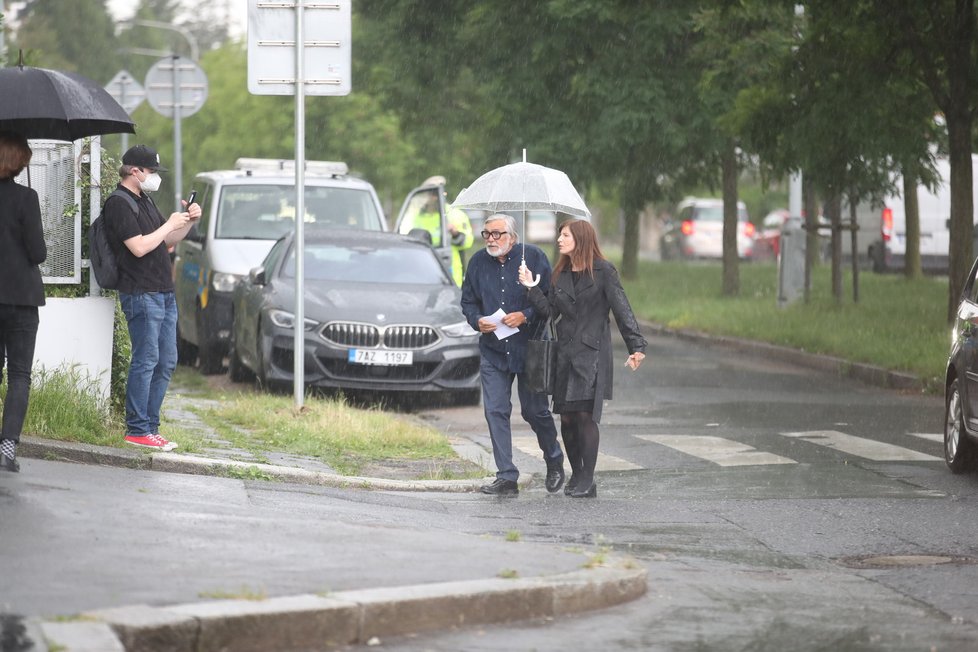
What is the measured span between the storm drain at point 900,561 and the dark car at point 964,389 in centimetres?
268

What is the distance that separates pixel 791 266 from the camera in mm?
27156

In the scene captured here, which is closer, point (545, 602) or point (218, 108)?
point (545, 602)

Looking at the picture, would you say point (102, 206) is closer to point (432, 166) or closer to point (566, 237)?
point (566, 237)

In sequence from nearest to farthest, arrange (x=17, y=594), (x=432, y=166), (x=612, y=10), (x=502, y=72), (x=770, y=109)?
(x=17, y=594) < (x=770, y=109) < (x=612, y=10) < (x=502, y=72) < (x=432, y=166)

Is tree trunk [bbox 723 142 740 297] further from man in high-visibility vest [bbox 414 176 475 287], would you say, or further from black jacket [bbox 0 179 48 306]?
black jacket [bbox 0 179 48 306]

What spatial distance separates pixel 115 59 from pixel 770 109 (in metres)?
81.9

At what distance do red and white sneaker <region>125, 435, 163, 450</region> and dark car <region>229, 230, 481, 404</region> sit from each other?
4488mm

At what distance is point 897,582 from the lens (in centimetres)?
776

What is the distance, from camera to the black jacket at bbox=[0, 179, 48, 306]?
905 centimetres

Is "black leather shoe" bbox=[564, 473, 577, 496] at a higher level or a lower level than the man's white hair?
lower

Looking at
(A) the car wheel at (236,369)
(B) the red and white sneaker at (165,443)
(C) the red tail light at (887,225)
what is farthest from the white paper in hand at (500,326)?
(C) the red tail light at (887,225)

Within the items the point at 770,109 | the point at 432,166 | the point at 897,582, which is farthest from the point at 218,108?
the point at 897,582

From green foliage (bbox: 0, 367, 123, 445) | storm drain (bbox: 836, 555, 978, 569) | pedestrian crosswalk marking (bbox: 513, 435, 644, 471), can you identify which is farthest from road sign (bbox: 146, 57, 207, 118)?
storm drain (bbox: 836, 555, 978, 569)

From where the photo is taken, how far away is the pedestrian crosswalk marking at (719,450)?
1212 centimetres
